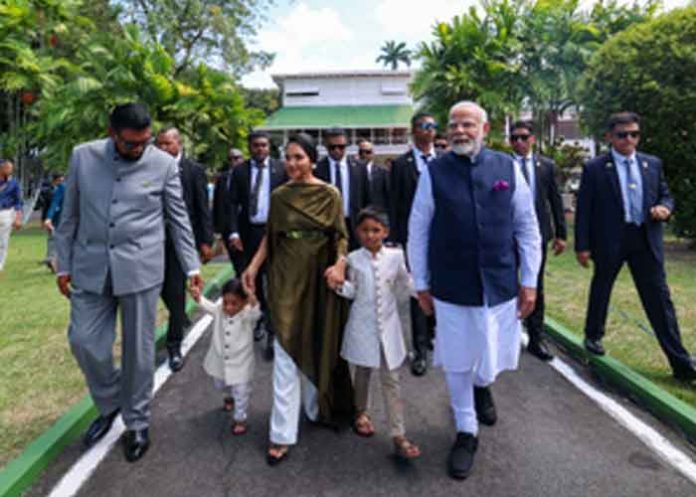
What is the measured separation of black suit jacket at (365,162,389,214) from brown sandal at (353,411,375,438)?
256 cm

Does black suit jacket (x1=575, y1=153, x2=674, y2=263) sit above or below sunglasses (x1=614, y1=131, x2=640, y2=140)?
below

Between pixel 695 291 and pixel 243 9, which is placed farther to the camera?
pixel 243 9

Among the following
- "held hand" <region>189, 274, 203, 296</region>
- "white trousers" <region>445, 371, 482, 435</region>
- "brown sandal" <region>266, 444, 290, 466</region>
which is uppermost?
"held hand" <region>189, 274, 203, 296</region>

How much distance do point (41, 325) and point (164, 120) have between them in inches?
488

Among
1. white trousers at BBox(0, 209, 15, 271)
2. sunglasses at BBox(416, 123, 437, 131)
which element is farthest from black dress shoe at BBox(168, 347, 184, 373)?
white trousers at BBox(0, 209, 15, 271)

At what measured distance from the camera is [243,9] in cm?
2498

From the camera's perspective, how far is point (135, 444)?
11.2ft

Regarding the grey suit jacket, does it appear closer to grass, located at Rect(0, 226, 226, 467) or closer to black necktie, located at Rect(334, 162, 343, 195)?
grass, located at Rect(0, 226, 226, 467)

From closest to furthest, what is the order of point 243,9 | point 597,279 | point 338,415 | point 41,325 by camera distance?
1. point 338,415
2. point 597,279
3. point 41,325
4. point 243,9

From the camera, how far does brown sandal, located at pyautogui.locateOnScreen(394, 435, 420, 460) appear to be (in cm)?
326

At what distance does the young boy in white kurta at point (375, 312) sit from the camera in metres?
3.40

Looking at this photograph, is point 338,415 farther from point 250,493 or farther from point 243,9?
point 243,9

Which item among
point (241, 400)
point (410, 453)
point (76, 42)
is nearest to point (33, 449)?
point (241, 400)

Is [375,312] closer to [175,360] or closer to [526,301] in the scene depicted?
[526,301]
